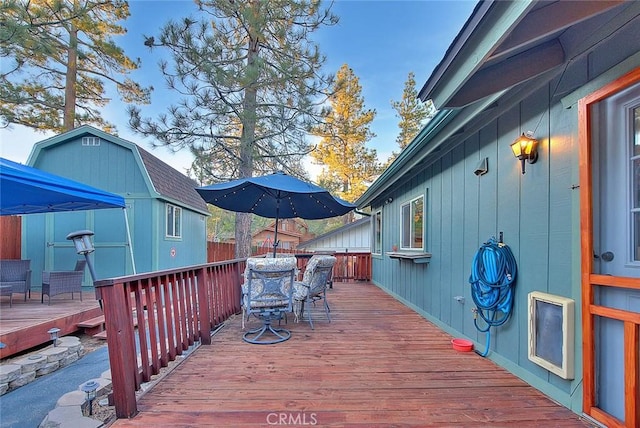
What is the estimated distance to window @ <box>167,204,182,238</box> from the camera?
28.0 ft

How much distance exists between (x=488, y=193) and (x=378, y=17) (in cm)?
755

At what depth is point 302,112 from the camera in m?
8.10

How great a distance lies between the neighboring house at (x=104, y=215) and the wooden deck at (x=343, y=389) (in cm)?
522

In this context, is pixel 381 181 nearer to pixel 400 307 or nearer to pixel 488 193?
pixel 400 307

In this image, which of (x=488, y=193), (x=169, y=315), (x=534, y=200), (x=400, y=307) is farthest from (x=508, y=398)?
(x=400, y=307)

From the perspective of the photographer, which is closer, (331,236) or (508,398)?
(508,398)

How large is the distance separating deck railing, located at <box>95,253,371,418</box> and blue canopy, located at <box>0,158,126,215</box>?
4.24 ft

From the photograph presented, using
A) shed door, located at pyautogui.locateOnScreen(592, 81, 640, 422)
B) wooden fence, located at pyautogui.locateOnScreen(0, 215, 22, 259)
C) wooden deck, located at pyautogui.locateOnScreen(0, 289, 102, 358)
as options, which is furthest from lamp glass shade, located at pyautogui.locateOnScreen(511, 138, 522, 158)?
wooden fence, located at pyautogui.locateOnScreen(0, 215, 22, 259)

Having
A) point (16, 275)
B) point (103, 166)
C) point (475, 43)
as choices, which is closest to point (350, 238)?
point (103, 166)

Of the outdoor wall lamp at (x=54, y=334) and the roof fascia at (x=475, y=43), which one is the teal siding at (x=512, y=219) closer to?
the roof fascia at (x=475, y=43)

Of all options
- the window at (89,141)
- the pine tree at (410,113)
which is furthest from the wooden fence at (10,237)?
the pine tree at (410,113)

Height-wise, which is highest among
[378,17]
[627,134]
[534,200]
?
[378,17]

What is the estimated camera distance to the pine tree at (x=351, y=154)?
15594mm

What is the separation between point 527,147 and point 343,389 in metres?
2.44
